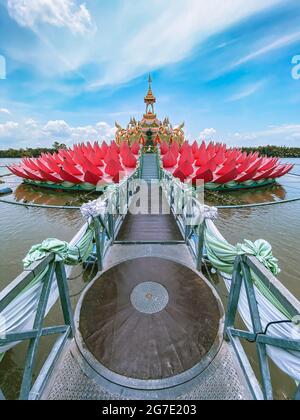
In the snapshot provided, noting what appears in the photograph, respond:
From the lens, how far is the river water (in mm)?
2639

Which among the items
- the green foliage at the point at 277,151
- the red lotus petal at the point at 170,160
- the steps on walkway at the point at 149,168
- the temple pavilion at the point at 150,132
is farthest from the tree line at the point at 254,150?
the red lotus petal at the point at 170,160

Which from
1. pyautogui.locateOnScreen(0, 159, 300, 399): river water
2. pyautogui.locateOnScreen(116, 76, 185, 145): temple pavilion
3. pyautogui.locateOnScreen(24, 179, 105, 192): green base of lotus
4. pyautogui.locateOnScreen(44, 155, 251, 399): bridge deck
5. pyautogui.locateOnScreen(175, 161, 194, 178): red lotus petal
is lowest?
pyautogui.locateOnScreen(0, 159, 300, 399): river water

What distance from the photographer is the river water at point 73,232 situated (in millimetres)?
2639

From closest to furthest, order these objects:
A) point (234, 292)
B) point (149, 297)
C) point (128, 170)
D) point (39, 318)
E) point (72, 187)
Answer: point (39, 318) → point (234, 292) → point (149, 297) → point (72, 187) → point (128, 170)

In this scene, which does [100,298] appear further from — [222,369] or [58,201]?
[58,201]

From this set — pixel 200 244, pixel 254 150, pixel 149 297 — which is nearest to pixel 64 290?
pixel 149 297

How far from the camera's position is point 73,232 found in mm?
6777

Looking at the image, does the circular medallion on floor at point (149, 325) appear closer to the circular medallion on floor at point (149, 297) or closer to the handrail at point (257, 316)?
the circular medallion on floor at point (149, 297)

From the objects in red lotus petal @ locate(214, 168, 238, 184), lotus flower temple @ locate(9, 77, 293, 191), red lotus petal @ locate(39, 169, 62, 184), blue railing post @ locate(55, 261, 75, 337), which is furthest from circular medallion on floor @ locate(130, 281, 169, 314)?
red lotus petal @ locate(39, 169, 62, 184)

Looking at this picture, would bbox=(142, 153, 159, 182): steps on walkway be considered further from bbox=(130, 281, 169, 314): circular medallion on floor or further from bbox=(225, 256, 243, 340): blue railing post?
bbox=(225, 256, 243, 340): blue railing post

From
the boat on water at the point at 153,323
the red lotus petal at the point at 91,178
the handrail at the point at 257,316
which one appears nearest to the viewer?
the handrail at the point at 257,316

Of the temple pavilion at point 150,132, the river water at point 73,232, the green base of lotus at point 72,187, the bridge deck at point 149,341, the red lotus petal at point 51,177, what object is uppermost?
the temple pavilion at point 150,132

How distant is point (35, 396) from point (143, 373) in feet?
3.32

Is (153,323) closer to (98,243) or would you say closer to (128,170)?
(98,243)
